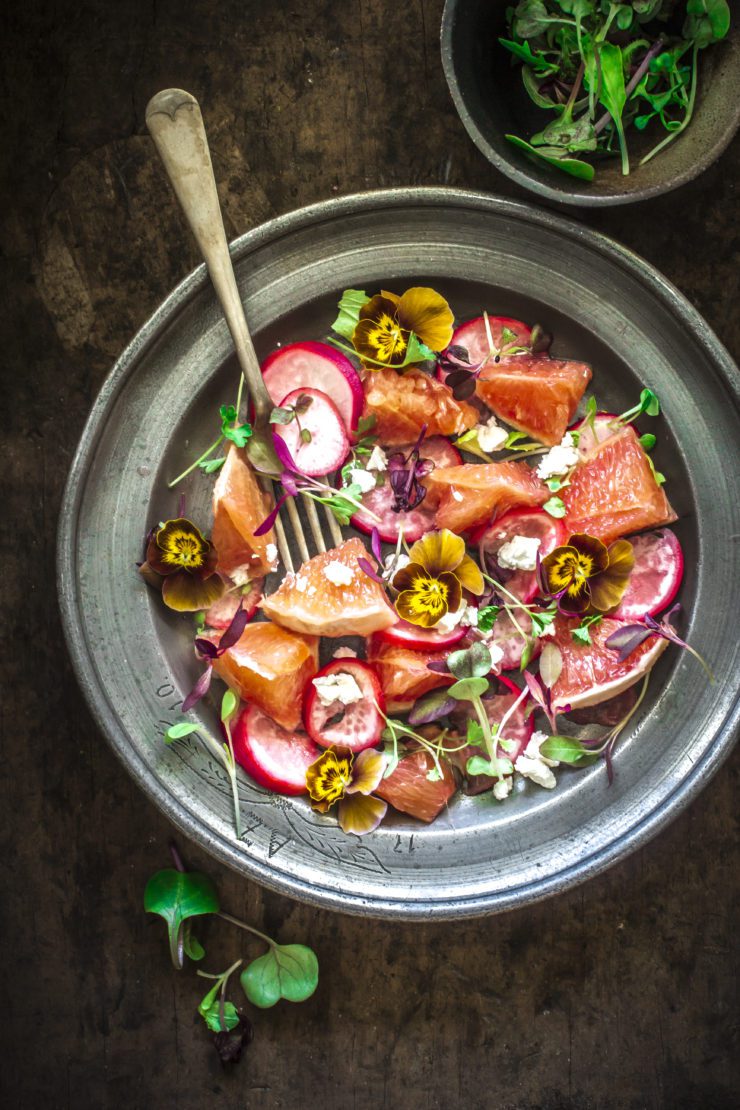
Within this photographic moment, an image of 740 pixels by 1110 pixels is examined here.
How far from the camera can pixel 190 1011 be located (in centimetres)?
191

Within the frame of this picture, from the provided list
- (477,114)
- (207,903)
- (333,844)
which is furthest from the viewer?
(207,903)

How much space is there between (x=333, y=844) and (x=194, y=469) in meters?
0.78

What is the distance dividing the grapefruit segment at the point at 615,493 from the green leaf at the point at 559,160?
46cm

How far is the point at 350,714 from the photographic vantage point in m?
1.67

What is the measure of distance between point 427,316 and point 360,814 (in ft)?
3.09

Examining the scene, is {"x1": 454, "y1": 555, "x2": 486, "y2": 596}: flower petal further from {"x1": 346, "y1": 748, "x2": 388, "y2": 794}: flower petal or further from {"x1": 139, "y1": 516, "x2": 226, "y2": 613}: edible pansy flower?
{"x1": 139, "y1": 516, "x2": 226, "y2": 613}: edible pansy flower

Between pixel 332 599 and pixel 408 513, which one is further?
pixel 408 513

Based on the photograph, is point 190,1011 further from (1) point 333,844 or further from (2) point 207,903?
(1) point 333,844

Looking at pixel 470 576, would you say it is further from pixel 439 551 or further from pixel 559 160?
pixel 559 160

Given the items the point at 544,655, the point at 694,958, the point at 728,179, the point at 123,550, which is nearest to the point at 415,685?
the point at 544,655

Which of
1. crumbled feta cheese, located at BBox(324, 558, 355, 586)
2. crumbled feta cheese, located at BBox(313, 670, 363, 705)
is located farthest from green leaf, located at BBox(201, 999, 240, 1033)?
crumbled feta cheese, located at BBox(324, 558, 355, 586)

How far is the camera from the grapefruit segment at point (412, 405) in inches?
64.4

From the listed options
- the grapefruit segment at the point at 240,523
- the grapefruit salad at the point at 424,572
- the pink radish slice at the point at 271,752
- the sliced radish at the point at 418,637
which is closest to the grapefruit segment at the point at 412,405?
the grapefruit salad at the point at 424,572

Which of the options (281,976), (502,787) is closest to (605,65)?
(502,787)
